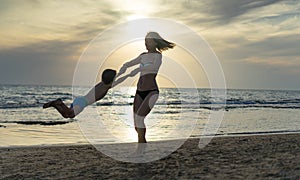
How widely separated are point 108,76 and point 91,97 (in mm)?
569

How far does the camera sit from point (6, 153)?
895 cm

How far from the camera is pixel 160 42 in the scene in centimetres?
773

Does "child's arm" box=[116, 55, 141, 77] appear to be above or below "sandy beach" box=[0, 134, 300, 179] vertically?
above

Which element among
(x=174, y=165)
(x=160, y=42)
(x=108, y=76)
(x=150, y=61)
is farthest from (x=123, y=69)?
(x=174, y=165)

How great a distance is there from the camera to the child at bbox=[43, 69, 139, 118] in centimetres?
720

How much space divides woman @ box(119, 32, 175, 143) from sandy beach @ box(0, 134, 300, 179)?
107cm

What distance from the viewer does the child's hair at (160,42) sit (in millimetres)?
7703

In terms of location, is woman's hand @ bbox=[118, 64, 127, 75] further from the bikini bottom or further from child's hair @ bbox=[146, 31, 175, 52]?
child's hair @ bbox=[146, 31, 175, 52]

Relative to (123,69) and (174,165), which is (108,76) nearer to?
(123,69)

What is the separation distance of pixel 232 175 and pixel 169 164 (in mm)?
1454

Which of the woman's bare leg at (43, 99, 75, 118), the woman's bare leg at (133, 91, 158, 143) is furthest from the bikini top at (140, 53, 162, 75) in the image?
the woman's bare leg at (43, 99, 75, 118)

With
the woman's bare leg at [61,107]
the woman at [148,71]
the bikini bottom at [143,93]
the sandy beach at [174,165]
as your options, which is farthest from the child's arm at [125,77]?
the sandy beach at [174,165]

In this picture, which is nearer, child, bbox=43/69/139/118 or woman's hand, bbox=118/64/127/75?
child, bbox=43/69/139/118

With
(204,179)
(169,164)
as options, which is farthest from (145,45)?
(204,179)
